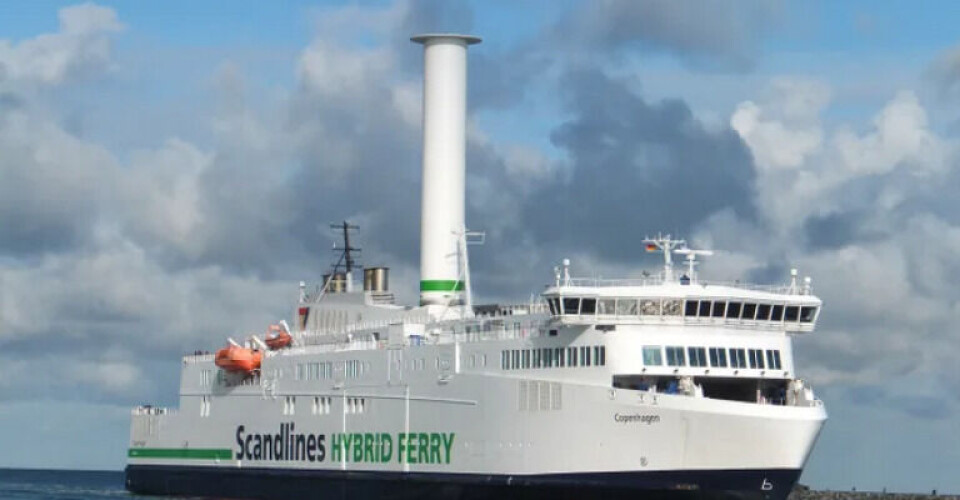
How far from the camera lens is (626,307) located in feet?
153

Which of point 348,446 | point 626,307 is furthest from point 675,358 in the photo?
point 348,446

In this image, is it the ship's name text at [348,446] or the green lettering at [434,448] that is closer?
the green lettering at [434,448]

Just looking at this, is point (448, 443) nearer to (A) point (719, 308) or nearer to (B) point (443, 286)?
(B) point (443, 286)

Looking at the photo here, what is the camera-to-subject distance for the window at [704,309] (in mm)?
46750

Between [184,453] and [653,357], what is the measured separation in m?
25.8

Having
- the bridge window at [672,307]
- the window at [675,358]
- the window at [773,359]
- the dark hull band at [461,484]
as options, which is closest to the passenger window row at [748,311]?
the bridge window at [672,307]

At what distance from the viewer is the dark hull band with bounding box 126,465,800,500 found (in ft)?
147

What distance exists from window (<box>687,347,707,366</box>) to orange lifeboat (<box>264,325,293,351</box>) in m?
20.7

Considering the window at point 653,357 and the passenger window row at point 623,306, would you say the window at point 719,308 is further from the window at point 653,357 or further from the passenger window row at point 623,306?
the window at point 653,357

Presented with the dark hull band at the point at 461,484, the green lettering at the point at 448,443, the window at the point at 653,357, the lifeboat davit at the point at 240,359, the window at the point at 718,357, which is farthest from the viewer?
the lifeboat davit at the point at 240,359

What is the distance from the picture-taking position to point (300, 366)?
194 ft

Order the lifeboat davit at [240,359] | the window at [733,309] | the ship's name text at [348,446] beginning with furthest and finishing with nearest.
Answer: the lifeboat davit at [240,359]
the ship's name text at [348,446]
the window at [733,309]

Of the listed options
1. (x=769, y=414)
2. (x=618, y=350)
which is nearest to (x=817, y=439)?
(x=769, y=414)

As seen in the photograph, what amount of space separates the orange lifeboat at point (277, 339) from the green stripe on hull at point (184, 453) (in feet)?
13.4
